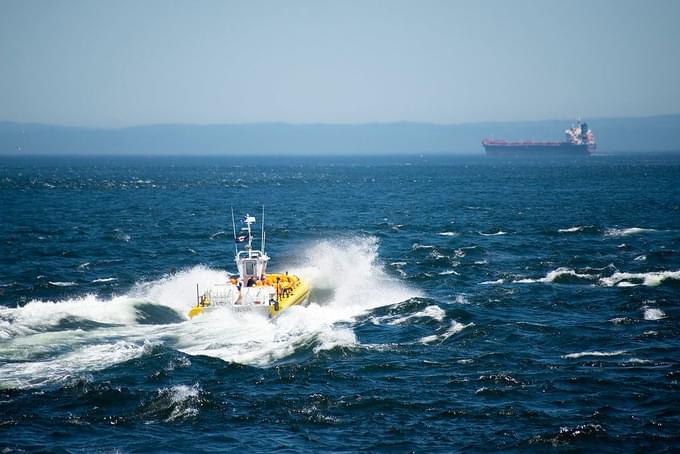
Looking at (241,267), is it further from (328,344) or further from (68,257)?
(68,257)

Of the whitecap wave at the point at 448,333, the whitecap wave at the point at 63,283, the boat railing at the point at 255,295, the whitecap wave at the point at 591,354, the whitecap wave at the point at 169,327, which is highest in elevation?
the boat railing at the point at 255,295

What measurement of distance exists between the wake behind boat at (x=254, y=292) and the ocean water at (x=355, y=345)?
90 centimetres

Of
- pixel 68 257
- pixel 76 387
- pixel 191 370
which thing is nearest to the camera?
pixel 76 387

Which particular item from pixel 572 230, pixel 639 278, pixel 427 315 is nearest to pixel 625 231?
pixel 572 230

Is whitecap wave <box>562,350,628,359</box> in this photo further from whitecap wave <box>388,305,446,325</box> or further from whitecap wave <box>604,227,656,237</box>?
whitecap wave <box>604,227,656,237</box>

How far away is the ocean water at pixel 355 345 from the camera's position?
27.2 m

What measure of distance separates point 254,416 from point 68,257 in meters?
44.2

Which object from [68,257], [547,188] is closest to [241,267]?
[68,257]

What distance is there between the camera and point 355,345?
38.6 meters

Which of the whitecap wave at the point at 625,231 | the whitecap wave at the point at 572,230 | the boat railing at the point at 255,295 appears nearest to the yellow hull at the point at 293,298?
the boat railing at the point at 255,295

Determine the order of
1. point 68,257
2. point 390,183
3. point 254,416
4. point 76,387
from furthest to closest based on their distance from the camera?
point 390,183 → point 68,257 → point 76,387 → point 254,416

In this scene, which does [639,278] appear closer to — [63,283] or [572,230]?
[572,230]

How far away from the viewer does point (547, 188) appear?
147500 mm

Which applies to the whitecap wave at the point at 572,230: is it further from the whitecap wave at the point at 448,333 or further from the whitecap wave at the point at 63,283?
the whitecap wave at the point at 63,283
